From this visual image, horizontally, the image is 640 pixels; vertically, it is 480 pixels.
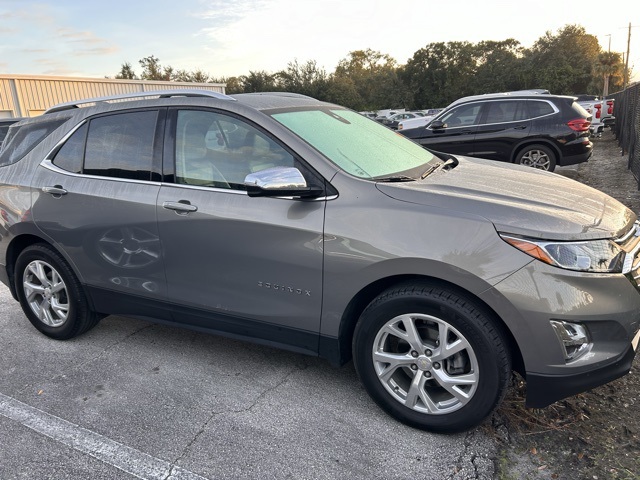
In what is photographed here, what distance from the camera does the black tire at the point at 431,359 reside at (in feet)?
7.87

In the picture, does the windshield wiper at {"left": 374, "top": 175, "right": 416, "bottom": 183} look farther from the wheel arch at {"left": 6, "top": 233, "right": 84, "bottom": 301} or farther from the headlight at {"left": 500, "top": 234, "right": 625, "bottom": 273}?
the wheel arch at {"left": 6, "top": 233, "right": 84, "bottom": 301}

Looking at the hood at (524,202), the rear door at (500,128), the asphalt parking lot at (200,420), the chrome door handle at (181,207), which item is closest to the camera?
the hood at (524,202)

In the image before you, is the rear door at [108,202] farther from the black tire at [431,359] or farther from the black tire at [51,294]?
the black tire at [431,359]

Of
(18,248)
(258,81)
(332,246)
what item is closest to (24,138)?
(18,248)

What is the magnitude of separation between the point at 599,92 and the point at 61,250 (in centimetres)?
6204

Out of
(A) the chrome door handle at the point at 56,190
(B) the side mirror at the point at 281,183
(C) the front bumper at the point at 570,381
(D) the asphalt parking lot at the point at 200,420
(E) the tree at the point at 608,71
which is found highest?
(E) the tree at the point at 608,71

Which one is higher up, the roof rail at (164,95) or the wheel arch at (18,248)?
the roof rail at (164,95)

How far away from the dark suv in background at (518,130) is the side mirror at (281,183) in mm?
7734

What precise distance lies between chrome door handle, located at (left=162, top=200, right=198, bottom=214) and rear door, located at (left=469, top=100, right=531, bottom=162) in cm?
790

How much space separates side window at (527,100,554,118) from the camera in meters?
9.39

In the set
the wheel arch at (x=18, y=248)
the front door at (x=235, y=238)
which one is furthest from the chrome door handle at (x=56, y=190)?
the front door at (x=235, y=238)

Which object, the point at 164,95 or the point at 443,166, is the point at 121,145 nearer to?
the point at 164,95

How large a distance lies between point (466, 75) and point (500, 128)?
169ft

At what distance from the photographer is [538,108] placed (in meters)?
9.45
